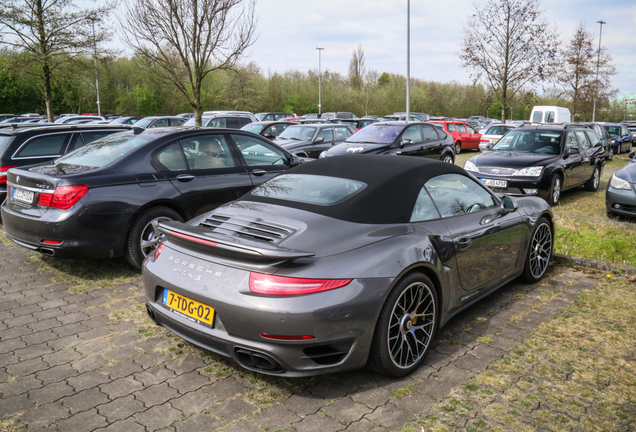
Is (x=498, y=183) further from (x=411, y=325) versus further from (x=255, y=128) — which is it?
(x=255, y=128)

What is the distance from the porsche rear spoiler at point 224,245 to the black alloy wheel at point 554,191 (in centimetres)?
846

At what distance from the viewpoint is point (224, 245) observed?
2957mm

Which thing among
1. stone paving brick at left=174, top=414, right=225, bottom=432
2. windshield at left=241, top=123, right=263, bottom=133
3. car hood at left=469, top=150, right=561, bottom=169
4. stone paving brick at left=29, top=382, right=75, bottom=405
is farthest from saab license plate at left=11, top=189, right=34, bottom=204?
windshield at left=241, top=123, right=263, bottom=133

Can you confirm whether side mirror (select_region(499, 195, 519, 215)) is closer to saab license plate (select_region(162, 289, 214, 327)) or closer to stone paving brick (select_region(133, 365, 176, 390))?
saab license plate (select_region(162, 289, 214, 327))

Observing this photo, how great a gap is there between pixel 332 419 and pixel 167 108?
55.1 metres

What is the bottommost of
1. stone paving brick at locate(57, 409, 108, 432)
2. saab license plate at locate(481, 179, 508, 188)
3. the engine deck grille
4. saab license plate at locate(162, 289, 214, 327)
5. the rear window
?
stone paving brick at locate(57, 409, 108, 432)

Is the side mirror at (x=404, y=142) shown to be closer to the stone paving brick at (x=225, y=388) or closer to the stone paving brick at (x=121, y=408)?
the stone paving brick at (x=225, y=388)

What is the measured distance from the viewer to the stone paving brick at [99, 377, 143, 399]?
10.3ft

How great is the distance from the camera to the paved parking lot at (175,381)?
9.37 ft

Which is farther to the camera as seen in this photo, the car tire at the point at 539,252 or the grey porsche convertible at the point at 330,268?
the car tire at the point at 539,252

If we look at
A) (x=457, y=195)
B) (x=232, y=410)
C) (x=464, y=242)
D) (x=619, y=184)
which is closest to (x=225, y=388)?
(x=232, y=410)

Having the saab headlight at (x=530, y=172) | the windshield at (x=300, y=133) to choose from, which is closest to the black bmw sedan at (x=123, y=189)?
the saab headlight at (x=530, y=172)

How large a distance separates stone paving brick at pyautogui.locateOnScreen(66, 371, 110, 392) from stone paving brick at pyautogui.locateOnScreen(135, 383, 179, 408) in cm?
33

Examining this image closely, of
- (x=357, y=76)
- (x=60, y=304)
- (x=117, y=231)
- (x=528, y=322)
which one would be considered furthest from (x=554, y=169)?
(x=357, y=76)
